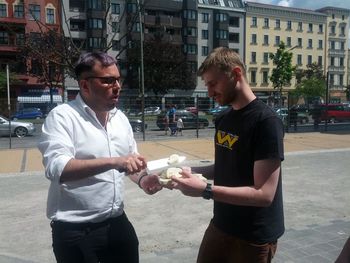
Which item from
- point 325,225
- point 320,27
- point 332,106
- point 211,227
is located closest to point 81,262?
point 211,227

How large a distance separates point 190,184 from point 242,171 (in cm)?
33

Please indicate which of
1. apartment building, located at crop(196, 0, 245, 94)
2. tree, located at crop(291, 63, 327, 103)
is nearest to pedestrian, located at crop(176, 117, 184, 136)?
tree, located at crop(291, 63, 327, 103)

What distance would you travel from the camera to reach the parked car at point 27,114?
22.1 metres

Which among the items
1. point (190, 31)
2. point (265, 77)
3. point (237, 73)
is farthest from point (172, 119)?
point (265, 77)

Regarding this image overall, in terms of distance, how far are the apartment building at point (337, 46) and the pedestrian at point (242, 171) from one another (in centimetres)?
8530

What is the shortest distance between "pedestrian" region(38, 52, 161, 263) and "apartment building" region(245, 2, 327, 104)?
69432 millimetres

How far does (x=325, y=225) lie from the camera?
18.2ft

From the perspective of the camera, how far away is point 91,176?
237 cm

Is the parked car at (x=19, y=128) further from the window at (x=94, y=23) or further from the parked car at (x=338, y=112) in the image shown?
the window at (x=94, y=23)

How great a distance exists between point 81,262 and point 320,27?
3463 inches

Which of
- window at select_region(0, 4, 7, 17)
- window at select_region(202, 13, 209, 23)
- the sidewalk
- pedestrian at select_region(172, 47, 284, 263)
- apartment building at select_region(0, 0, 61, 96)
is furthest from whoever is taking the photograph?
window at select_region(202, 13, 209, 23)

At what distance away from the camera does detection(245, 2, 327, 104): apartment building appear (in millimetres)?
74312

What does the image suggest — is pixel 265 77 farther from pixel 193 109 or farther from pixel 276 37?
pixel 193 109

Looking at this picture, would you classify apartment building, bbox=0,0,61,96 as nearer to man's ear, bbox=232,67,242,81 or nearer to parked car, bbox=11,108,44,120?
parked car, bbox=11,108,44,120
